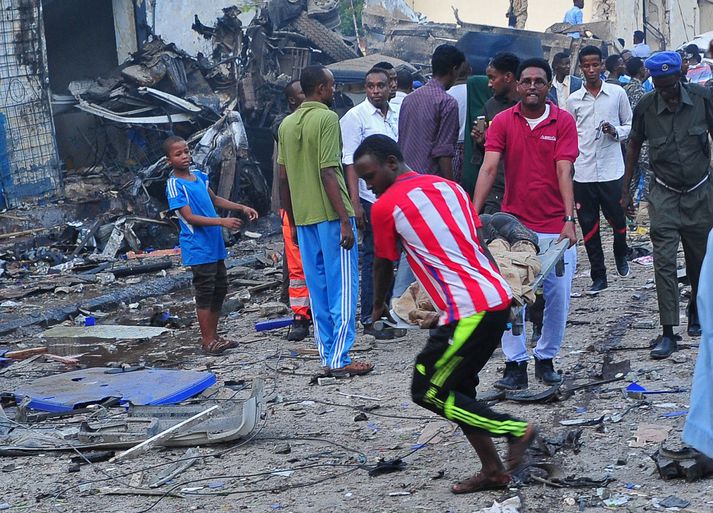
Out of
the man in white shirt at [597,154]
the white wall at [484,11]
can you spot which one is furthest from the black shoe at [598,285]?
the white wall at [484,11]

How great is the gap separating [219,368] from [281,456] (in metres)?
2.22

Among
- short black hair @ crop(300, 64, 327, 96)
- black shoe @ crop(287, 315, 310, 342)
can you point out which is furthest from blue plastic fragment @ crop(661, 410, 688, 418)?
black shoe @ crop(287, 315, 310, 342)

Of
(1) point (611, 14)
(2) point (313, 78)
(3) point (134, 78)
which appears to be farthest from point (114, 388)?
(1) point (611, 14)

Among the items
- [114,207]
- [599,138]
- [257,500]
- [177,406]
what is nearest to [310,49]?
Answer: [114,207]

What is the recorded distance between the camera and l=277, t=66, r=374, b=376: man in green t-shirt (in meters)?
6.82

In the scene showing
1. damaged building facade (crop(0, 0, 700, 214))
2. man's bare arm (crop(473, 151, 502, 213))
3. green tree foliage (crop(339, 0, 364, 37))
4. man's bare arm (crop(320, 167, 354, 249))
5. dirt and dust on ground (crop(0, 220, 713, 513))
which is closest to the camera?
dirt and dust on ground (crop(0, 220, 713, 513))

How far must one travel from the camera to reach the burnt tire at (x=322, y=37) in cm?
1906

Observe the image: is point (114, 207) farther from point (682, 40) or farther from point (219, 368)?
point (682, 40)

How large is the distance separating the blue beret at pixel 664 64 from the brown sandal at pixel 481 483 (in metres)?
3.12

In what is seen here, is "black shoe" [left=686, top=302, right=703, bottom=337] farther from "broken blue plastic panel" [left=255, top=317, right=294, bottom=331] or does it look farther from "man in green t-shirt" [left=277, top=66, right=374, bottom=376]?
"broken blue plastic panel" [left=255, top=317, right=294, bottom=331]

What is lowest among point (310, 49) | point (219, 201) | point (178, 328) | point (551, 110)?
point (178, 328)

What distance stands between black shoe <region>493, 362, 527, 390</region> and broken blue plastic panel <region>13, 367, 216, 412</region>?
1.91 meters

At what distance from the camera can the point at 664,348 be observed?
650 centimetres

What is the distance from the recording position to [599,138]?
8.98 meters
